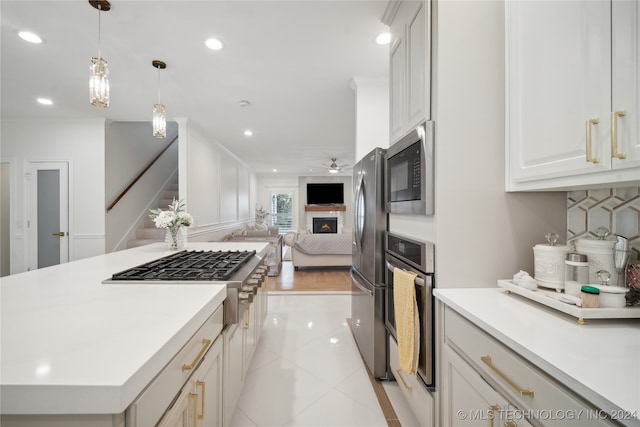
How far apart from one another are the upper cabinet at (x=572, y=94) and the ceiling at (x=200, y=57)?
109 centimetres

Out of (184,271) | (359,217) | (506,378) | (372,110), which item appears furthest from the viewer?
(372,110)

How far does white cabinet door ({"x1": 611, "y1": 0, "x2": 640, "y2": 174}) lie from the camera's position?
0.83 meters

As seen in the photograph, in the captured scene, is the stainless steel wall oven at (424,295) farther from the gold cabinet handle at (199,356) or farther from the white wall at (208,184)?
the white wall at (208,184)

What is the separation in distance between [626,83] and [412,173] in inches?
32.0

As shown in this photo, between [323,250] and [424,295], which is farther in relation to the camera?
[323,250]

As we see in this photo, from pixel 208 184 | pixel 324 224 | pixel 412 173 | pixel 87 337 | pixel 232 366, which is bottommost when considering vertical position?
pixel 232 366

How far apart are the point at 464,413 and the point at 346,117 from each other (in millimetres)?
3743

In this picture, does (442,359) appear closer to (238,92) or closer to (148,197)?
(238,92)

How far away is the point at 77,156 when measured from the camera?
424 centimetres

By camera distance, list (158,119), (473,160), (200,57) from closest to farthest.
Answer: (473,160) < (158,119) < (200,57)

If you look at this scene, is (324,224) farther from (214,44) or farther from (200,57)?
(214,44)

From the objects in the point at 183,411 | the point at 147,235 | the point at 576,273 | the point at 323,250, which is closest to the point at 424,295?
the point at 576,273

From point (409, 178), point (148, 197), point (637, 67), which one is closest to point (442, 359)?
point (409, 178)

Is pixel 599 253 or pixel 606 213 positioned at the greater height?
pixel 606 213
